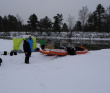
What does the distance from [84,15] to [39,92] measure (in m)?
39.2

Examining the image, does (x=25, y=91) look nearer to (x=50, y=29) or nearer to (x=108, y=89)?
(x=108, y=89)

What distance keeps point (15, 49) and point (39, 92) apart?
6.97 meters

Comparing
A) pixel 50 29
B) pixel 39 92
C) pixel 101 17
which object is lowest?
pixel 39 92

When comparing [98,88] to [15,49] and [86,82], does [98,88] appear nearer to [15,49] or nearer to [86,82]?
[86,82]

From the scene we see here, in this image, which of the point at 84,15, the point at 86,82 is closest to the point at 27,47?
the point at 86,82

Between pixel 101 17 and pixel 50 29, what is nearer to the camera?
→ pixel 101 17

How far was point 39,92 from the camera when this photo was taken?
8.26 feet

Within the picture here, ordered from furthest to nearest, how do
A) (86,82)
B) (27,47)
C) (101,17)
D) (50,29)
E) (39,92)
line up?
1. (50,29)
2. (101,17)
3. (27,47)
4. (86,82)
5. (39,92)

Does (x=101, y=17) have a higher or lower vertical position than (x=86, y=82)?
higher

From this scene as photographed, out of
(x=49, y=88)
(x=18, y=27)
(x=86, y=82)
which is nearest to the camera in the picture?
(x=49, y=88)

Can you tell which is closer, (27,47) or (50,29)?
(27,47)

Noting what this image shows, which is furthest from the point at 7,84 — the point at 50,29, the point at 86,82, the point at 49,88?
the point at 50,29

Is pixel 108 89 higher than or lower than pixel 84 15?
lower

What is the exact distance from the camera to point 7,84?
114 inches
